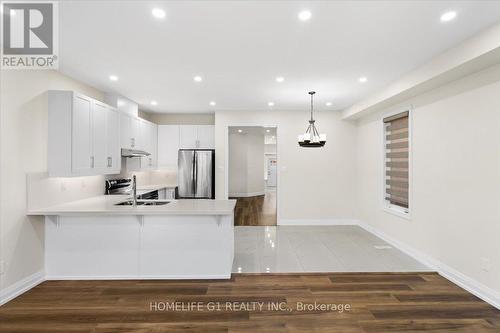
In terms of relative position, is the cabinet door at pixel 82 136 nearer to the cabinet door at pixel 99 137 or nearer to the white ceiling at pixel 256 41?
Result: the cabinet door at pixel 99 137

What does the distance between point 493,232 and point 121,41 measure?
4.35 m

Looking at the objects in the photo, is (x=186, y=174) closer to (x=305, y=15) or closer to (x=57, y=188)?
(x=57, y=188)

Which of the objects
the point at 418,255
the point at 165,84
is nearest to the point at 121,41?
the point at 165,84

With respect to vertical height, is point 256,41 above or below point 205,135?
above

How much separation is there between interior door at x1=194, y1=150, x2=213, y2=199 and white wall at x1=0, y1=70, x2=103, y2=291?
3081 mm

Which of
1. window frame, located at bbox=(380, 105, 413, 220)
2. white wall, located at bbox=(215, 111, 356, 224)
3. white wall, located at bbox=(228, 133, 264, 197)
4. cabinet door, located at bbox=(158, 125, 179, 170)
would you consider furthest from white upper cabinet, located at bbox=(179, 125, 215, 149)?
white wall, located at bbox=(228, 133, 264, 197)

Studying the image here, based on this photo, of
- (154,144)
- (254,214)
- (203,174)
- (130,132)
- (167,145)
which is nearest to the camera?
(130,132)

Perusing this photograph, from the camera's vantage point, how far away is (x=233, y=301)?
2.79 meters

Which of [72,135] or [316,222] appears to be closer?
[72,135]

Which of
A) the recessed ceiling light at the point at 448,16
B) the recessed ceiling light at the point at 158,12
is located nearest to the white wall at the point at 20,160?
the recessed ceiling light at the point at 158,12

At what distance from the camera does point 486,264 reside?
9.36 ft

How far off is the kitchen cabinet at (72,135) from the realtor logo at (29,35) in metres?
0.42

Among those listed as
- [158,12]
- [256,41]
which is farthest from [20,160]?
[256,41]

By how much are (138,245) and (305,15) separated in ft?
10.2
